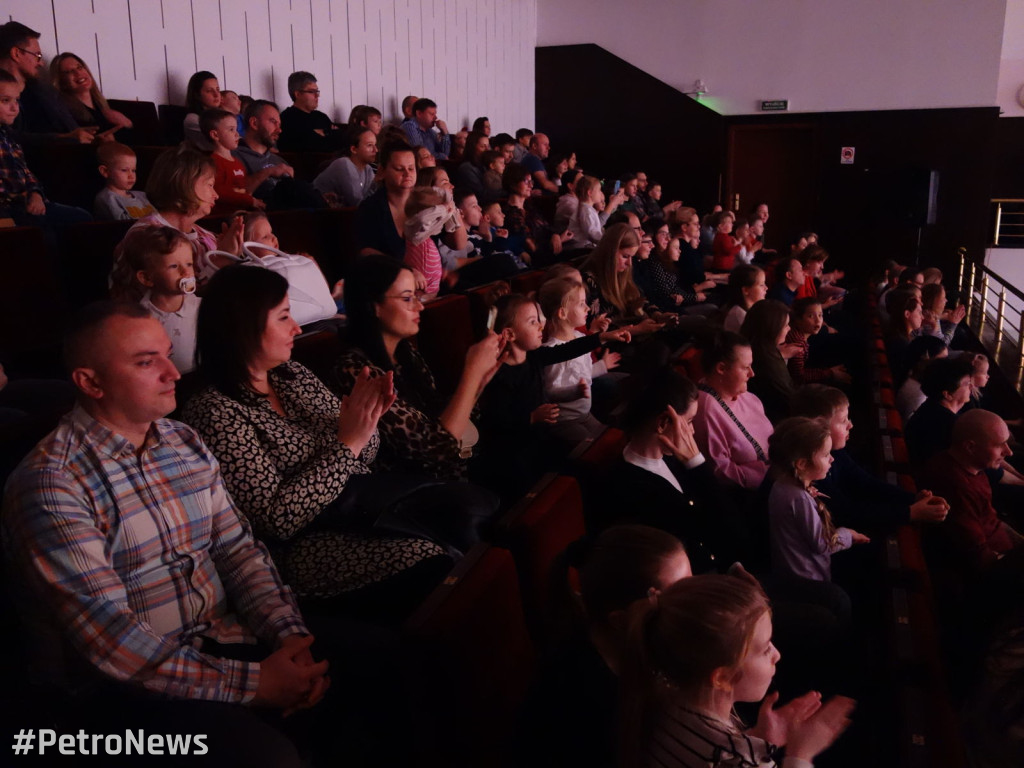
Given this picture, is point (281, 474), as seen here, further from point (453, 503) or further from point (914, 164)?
point (914, 164)

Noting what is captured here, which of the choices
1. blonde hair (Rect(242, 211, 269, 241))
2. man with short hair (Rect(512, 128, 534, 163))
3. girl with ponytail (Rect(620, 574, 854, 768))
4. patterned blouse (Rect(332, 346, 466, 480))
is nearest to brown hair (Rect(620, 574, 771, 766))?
girl with ponytail (Rect(620, 574, 854, 768))

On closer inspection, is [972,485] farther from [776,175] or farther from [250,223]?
[776,175]

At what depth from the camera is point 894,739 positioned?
40.7 inches

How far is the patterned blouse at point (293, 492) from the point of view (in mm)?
1127

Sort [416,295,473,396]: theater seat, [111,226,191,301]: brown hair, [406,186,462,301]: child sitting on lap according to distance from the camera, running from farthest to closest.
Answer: [406,186,462,301]: child sitting on lap < [416,295,473,396]: theater seat < [111,226,191,301]: brown hair

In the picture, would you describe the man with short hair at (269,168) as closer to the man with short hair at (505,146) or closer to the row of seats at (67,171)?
the row of seats at (67,171)

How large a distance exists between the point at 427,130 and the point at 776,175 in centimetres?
369

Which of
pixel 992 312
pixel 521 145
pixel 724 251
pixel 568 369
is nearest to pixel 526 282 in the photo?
pixel 568 369

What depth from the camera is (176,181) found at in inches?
78.4

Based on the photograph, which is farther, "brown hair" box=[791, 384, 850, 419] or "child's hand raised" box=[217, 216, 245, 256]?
"child's hand raised" box=[217, 216, 245, 256]

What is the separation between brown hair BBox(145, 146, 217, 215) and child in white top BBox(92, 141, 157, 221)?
0.61 metres

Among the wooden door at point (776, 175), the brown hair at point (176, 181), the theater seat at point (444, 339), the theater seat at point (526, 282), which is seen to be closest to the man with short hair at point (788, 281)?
the theater seat at point (526, 282)

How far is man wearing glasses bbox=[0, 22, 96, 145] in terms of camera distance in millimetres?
2666

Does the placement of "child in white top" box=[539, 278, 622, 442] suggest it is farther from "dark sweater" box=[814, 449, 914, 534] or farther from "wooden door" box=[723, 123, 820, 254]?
"wooden door" box=[723, 123, 820, 254]
